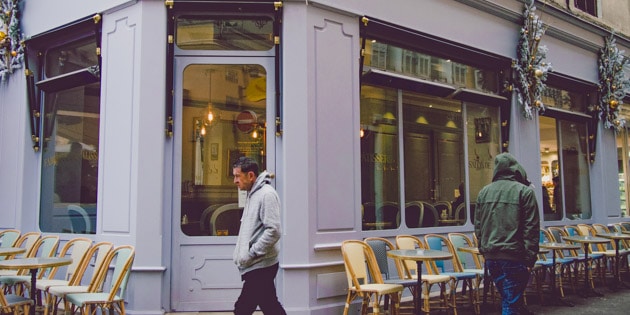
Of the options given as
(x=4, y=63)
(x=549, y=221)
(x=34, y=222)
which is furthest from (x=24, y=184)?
(x=549, y=221)

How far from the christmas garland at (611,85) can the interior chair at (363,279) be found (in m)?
8.23

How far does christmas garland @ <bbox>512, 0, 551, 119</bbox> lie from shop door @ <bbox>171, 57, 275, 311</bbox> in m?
5.09

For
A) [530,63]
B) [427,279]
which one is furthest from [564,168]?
[427,279]

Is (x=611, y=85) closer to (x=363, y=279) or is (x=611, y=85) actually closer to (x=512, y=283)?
(x=363, y=279)

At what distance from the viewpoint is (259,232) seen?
5.04 metres

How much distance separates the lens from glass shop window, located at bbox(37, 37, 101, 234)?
26.2 ft

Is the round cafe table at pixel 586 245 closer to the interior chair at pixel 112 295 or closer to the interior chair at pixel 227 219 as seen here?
the interior chair at pixel 227 219

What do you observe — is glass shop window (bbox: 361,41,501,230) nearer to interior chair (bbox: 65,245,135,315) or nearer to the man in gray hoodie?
the man in gray hoodie

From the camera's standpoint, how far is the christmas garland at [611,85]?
12.4 metres

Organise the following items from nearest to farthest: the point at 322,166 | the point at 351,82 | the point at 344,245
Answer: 1. the point at 344,245
2. the point at 322,166
3. the point at 351,82

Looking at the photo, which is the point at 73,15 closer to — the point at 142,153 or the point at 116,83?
the point at 116,83

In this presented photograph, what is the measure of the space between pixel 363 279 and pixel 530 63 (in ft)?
18.7

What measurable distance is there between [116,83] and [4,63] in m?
3.14

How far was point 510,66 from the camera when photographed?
1019 cm
